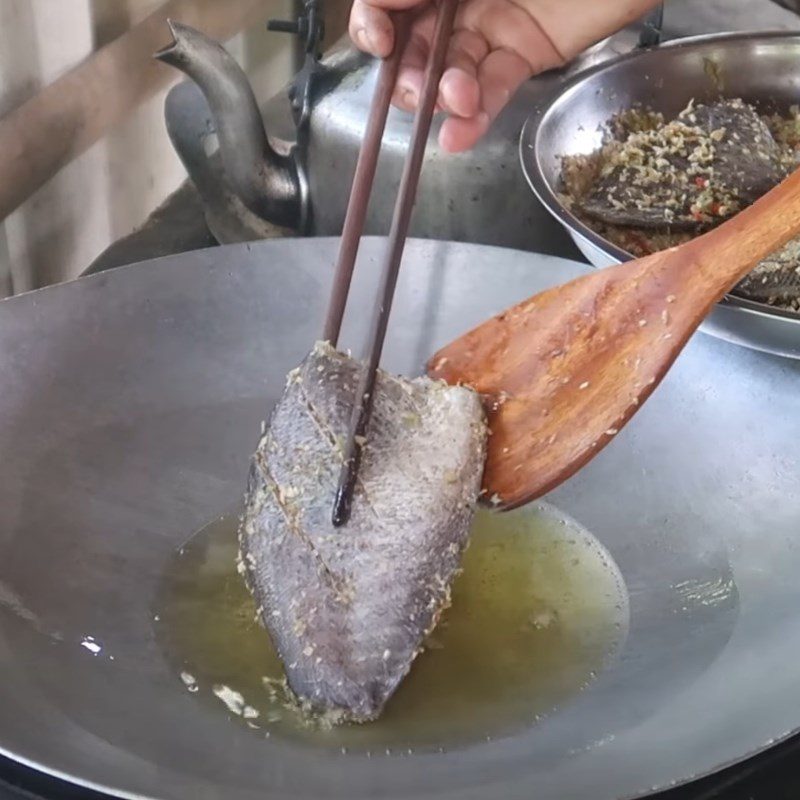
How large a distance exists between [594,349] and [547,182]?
229 mm

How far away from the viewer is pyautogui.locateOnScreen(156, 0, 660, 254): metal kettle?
3.22 ft

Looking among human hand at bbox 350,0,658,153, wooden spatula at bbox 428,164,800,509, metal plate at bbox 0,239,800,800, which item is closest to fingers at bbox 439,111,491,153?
human hand at bbox 350,0,658,153

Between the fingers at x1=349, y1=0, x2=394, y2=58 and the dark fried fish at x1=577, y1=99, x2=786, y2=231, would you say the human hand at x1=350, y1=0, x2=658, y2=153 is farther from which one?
the dark fried fish at x1=577, y1=99, x2=786, y2=231

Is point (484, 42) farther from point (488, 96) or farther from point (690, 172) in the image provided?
point (690, 172)

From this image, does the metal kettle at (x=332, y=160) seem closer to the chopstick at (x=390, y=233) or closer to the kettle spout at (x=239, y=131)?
the kettle spout at (x=239, y=131)

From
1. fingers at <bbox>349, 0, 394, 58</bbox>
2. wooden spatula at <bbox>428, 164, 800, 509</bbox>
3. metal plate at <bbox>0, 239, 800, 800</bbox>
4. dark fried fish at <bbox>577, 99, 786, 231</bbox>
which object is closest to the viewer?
metal plate at <bbox>0, 239, 800, 800</bbox>

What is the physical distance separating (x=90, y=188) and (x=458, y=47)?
1.52 feet

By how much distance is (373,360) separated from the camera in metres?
0.68

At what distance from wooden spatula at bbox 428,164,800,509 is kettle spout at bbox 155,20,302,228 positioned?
0.39m

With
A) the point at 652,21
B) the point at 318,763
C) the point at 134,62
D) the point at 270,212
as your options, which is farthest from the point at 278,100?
the point at 318,763

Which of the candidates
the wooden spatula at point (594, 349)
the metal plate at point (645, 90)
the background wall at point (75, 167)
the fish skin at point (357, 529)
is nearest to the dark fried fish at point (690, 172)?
the metal plate at point (645, 90)

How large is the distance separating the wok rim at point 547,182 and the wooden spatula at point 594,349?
6 centimetres

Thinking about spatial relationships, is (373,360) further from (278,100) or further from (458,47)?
(278,100)

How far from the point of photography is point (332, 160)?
103cm
